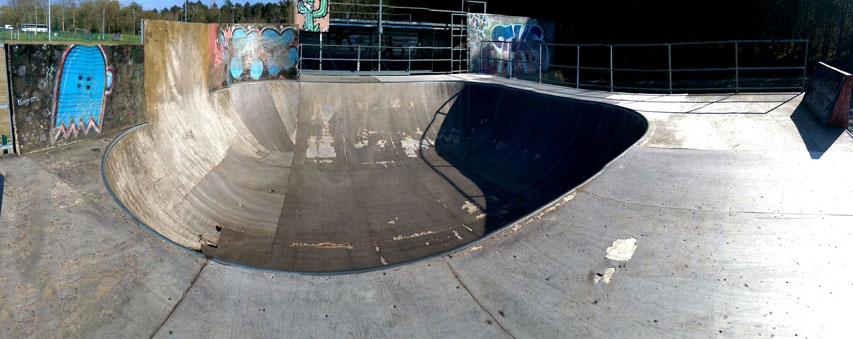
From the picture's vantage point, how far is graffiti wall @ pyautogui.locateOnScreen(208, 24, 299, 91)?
46.1 feet

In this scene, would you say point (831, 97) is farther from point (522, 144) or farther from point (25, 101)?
point (25, 101)

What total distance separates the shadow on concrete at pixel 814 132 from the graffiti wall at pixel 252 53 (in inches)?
461

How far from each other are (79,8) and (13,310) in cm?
3235

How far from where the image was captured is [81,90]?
7711 millimetres

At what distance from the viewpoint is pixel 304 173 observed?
496 inches

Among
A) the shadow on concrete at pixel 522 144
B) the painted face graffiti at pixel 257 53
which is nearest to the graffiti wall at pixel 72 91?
the painted face graffiti at pixel 257 53

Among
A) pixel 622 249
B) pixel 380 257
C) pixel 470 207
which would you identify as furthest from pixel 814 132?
pixel 380 257

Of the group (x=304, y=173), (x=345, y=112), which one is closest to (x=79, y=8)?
(x=345, y=112)

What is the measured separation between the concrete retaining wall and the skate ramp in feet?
8.85

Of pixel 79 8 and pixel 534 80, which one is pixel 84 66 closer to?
pixel 534 80

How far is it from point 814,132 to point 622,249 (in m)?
4.87

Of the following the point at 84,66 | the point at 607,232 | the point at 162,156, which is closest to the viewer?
the point at 607,232

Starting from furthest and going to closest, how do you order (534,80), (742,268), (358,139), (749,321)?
(534,80), (358,139), (742,268), (749,321)

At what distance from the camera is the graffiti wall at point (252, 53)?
14047 mm
